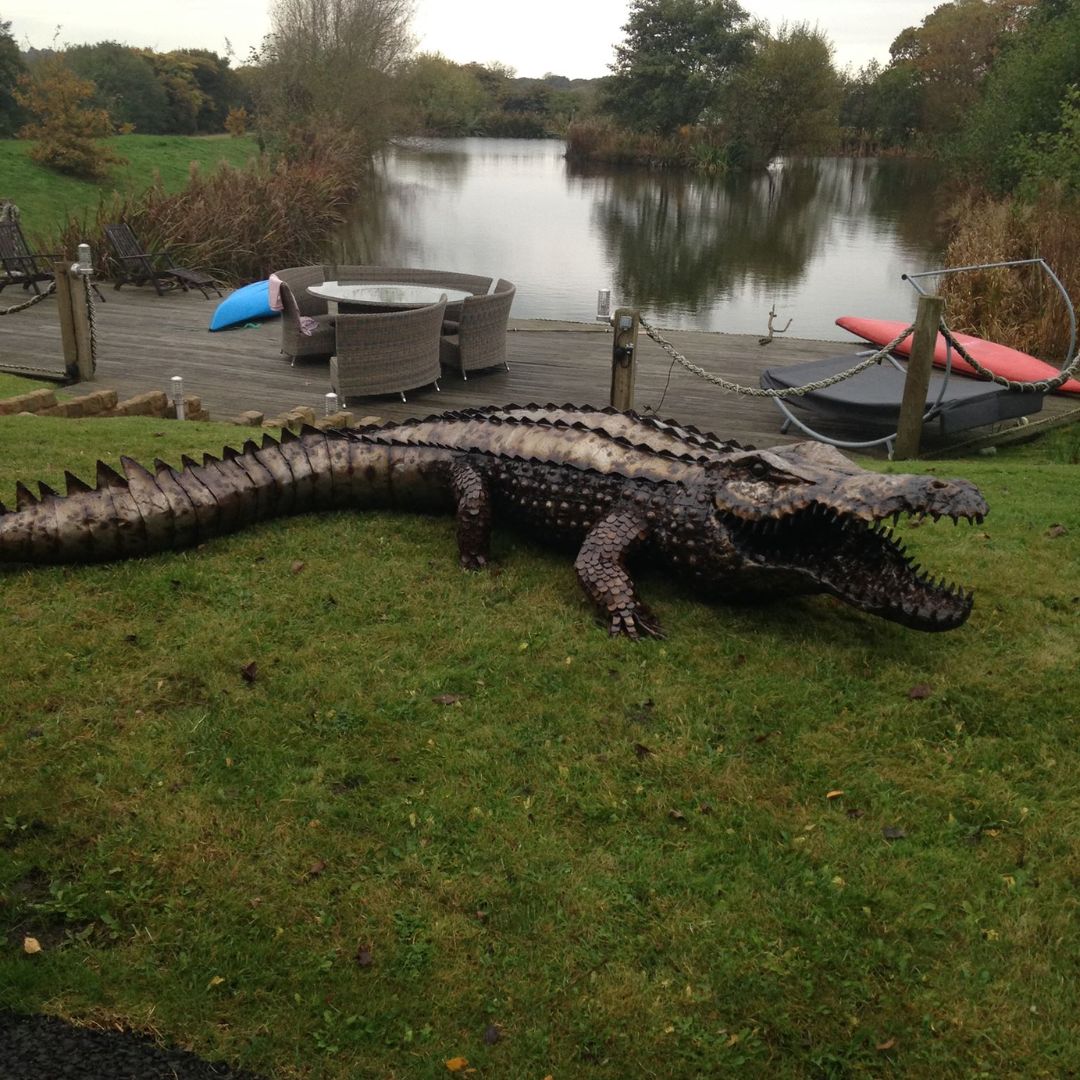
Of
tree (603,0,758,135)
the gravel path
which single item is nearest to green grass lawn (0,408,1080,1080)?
the gravel path

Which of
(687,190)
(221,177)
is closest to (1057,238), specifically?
(221,177)

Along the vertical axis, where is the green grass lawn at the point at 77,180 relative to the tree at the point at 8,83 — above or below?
below

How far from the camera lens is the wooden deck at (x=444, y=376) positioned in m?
9.87

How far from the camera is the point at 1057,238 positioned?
13805 mm

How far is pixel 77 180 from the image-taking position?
24812 millimetres

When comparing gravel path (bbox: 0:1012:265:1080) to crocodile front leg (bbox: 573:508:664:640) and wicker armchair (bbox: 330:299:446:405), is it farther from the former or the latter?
wicker armchair (bbox: 330:299:446:405)

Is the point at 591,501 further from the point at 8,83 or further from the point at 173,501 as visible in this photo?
the point at 8,83

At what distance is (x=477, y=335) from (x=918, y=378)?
464 centimetres

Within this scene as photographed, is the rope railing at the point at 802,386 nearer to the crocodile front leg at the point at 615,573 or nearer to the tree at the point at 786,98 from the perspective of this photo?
the crocodile front leg at the point at 615,573

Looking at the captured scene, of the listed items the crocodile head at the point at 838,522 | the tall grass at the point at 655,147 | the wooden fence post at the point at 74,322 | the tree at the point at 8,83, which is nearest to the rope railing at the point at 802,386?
the crocodile head at the point at 838,522

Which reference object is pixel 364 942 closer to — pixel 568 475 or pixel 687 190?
pixel 568 475

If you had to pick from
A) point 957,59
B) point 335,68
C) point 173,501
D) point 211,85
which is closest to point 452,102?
point 211,85

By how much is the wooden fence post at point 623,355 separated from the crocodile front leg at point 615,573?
384 cm

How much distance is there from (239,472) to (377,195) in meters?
32.3
